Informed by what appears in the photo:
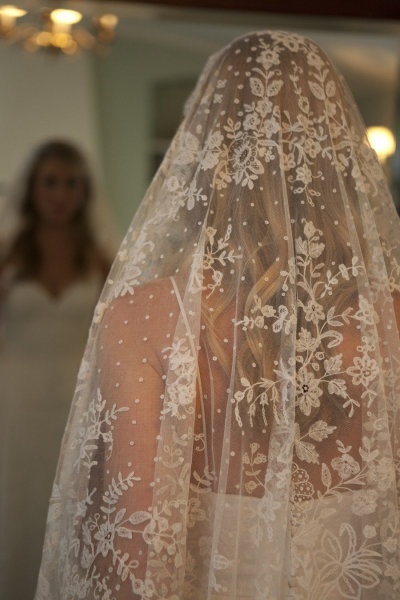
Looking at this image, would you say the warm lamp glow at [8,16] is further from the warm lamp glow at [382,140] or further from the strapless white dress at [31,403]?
the warm lamp glow at [382,140]

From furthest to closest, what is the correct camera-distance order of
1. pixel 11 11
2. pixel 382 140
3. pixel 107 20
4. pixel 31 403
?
pixel 382 140 → pixel 107 20 → pixel 31 403 → pixel 11 11

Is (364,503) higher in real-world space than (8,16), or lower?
lower

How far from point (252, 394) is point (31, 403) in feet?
5.75

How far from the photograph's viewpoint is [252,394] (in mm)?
1194

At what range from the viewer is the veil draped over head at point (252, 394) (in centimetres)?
120

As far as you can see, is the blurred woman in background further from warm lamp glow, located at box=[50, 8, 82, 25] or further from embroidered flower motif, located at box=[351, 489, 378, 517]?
embroidered flower motif, located at box=[351, 489, 378, 517]

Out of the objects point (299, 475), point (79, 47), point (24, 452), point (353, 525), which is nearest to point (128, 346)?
point (299, 475)

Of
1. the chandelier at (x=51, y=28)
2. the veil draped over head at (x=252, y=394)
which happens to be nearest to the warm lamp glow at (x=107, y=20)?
the chandelier at (x=51, y=28)

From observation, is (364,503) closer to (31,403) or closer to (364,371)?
(364,371)

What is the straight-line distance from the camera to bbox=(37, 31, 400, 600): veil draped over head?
120 centimetres

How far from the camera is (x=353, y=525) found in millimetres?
1209

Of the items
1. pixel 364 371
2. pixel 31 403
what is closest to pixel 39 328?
pixel 31 403

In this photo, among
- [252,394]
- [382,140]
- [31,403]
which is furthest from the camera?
[382,140]

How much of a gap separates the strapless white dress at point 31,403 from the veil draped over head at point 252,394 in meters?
1.44
